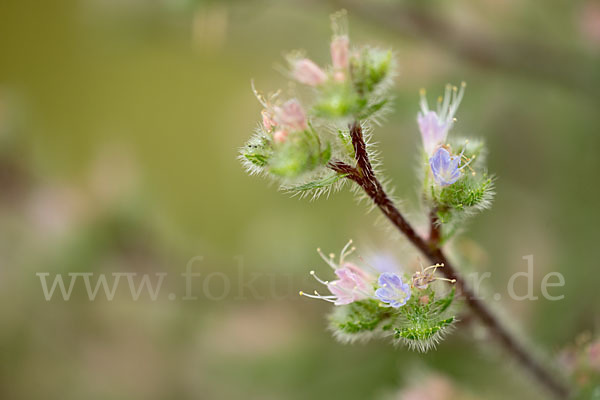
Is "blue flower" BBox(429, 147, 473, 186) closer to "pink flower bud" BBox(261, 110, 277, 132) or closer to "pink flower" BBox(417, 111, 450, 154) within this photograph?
"pink flower" BBox(417, 111, 450, 154)

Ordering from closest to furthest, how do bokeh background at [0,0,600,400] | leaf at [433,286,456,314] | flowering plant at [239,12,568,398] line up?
flowering plant at [239,12,568,398]
leaf at [433,286,456,314]
bokeh background at [0,0,600,400]

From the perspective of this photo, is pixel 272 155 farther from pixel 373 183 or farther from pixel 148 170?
pixel 148 170

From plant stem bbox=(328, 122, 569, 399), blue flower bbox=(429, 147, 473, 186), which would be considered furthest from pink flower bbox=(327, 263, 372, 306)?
blue flower bbox=(429, 147, 473, 186)

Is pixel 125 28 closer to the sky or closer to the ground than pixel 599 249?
closer to the sky

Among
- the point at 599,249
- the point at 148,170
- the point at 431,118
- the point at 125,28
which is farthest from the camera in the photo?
the point at 148,170

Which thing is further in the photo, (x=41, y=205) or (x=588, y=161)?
(x=41, y=205)

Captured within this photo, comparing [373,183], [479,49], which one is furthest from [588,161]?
[373,183]

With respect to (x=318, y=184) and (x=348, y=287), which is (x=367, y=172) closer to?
(x=318, y=184)
